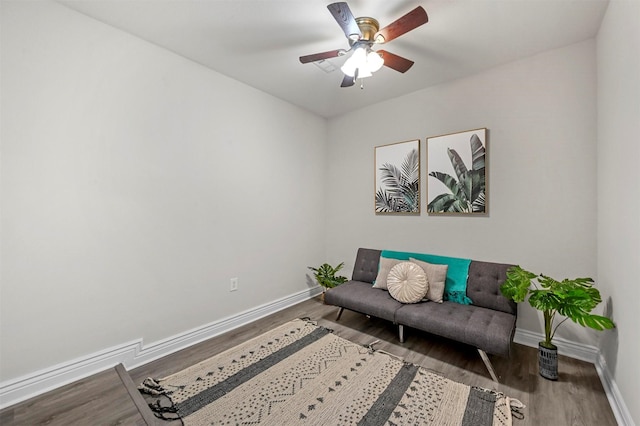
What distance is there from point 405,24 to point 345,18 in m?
0.39

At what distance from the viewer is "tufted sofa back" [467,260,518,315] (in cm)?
240

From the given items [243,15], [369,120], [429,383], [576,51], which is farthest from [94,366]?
[576,51]

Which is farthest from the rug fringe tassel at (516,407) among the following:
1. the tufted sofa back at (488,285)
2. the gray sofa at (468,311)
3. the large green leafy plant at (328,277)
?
the large green leafy plant at (328,277)

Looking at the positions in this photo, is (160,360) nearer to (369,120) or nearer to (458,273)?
(458,273)

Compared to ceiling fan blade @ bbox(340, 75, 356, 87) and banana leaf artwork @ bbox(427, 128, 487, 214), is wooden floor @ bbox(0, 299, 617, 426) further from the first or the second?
ceiling fan blade @ bbox(340, 75, 356, 87)

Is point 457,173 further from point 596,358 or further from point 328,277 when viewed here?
point 328,277

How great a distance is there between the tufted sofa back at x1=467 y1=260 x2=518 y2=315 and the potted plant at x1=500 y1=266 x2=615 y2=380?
0.78 feet

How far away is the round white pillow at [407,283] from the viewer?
2.60 meters

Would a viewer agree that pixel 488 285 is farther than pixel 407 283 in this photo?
No

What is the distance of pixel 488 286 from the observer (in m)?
2.52

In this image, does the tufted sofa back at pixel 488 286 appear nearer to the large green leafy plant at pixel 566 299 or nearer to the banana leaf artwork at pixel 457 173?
the large green leafy plant at pixel 566 299

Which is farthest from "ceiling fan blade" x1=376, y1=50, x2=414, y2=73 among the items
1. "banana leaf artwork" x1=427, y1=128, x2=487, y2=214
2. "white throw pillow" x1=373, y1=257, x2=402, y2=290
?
"white throw pillow" x1=373, y1=257, x2=402, y2=290

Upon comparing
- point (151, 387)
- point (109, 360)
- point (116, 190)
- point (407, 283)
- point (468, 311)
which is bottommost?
point (151, 387)

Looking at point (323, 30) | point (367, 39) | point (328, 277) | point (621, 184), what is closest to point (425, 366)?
point (328, 277)
